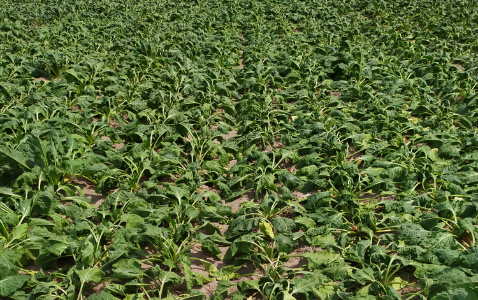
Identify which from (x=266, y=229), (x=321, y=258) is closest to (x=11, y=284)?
(x=266, y=229)

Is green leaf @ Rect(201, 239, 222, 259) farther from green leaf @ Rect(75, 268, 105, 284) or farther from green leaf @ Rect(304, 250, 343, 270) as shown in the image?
green leaf @ Rect(75, 268, 105, 284)

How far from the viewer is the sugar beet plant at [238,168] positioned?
397cm

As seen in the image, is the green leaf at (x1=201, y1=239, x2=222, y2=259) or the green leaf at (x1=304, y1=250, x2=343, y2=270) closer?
the green leaf at (x1=304, y1=250, x2=343, y2=270)

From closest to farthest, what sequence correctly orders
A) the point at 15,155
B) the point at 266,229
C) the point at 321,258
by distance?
the point at 321,258 → the point at 266,229 → the point at 15,155

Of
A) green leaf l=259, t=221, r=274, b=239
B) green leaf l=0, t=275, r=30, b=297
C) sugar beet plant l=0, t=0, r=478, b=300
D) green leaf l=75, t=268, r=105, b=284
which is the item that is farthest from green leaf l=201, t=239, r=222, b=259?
green leaf l=0, t=275, r=30, b=297

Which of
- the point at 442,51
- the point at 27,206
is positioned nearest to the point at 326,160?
the point at 27,206

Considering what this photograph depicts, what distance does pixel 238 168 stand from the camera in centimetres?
562

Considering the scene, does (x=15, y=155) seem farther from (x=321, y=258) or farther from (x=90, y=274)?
(x=321, y=258)

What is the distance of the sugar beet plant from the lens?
3975mm

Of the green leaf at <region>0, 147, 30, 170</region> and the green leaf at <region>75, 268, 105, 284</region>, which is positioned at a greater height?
the green leaf at <region>0, 147, 30, 170</region>

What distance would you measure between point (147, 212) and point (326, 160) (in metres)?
2.43

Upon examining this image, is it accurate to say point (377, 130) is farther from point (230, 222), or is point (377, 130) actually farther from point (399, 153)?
point (230, 222)

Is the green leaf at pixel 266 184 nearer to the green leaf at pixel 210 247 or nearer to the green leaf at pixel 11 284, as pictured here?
the green leaf at pixel 210 247

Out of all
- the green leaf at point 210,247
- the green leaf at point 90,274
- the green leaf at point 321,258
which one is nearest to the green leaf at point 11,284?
the green leaf at point 90,274
